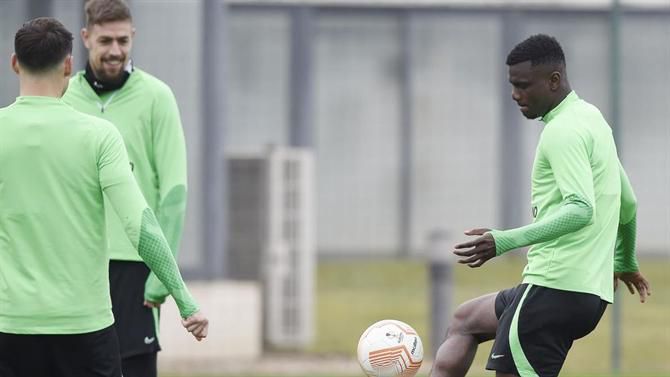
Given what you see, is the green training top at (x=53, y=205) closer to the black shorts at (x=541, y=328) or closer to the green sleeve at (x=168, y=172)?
the green sleeve at (x=168, y=172)

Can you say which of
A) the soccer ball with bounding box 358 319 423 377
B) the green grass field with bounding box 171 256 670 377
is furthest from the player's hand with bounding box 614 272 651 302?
the green grass field with bounding box 171 256 670 377

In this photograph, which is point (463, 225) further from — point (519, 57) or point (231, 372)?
point (519, 57)

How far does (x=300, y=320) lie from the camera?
1495cm

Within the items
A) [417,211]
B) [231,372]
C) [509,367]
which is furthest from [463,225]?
[509,367]

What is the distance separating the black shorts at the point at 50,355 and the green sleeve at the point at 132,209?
1.17 feet

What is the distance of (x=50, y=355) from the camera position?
609 centimetres

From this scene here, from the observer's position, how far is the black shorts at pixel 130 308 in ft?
25.1

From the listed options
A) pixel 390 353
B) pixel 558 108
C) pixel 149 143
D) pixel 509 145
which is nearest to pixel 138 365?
pixel 149 143

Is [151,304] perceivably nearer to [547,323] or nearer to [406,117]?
[547,323]

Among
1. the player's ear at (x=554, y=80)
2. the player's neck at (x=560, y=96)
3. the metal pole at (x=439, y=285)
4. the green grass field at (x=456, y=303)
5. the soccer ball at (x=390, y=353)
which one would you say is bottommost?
the green grass field at (x=456, y=303)

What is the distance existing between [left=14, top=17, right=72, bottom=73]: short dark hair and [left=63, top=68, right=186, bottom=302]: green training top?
4.81 ft

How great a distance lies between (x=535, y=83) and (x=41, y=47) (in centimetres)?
215

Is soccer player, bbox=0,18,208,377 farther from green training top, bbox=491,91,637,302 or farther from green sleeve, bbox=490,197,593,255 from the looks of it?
green training top, bbox=491,91,637,302

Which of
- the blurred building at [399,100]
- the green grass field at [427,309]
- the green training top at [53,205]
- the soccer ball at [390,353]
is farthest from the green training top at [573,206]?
the blurred building at [399,100]
